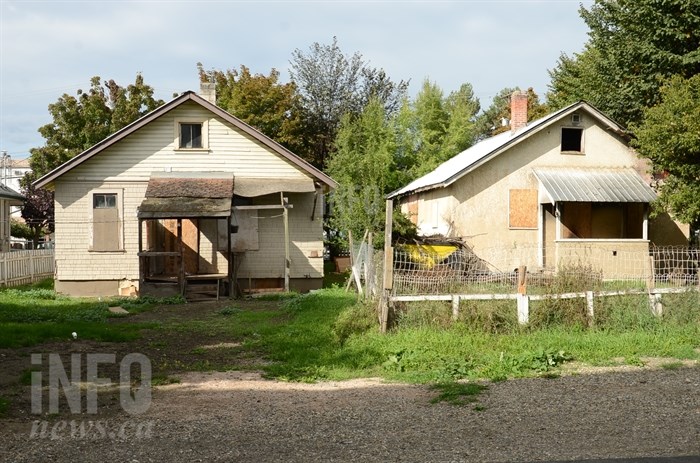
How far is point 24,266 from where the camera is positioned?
26.2 meters

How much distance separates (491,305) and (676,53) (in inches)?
619

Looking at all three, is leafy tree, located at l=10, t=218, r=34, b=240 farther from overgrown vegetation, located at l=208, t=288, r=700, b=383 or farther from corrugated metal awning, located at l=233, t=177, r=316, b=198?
overgrown vegetation, located at l=208, t=288, r=700, b=383

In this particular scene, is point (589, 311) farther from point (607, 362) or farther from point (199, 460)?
point (199, 460)

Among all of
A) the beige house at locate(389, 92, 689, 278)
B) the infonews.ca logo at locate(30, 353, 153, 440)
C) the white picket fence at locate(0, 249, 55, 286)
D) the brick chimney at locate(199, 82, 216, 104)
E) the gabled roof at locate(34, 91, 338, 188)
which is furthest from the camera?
the brick chimney at locate(199, 82, 216, 104)

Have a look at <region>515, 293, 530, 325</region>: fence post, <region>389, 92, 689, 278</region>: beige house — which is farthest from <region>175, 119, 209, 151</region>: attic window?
<region>515, 293, 530, 325</region>: fence post

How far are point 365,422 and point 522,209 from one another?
17.3 metres

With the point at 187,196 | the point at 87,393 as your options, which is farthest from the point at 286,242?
the point at 87,393

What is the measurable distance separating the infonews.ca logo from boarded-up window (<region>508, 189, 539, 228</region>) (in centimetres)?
1520

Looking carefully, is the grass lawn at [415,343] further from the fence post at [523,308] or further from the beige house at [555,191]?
the beige house at [555,191]

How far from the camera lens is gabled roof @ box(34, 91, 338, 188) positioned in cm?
2189

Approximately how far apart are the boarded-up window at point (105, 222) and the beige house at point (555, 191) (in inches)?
421

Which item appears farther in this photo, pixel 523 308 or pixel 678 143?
pixel 678 143

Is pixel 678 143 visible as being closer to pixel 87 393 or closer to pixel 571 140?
pixel 571 140

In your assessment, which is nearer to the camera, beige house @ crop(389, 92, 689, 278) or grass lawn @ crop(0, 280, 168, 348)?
grass lawn @ crop(0, 280, 168, 348)
